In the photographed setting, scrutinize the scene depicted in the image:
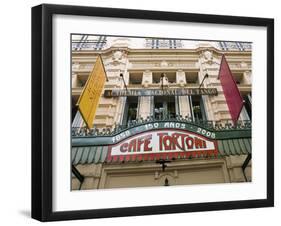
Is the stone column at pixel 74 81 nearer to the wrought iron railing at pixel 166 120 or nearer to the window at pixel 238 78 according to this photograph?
the wrought iron railing at pixel 166 120

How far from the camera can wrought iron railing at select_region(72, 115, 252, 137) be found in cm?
328

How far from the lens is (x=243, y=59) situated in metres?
3.70

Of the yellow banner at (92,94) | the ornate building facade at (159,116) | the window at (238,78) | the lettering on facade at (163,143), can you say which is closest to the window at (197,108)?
the ornate building facade at (159,116)

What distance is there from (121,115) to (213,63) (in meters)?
0.67

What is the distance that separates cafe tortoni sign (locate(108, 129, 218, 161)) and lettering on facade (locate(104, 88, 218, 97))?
0.21 metres

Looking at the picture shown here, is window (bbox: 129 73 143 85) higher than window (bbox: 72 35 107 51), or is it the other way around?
window (bbox: 72 35 107 51)

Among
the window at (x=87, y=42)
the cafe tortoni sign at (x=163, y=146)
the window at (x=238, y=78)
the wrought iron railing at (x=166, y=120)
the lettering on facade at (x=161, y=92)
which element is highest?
the window at (x=87, y=42)

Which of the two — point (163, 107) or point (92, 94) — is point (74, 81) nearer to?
point (92, 94)

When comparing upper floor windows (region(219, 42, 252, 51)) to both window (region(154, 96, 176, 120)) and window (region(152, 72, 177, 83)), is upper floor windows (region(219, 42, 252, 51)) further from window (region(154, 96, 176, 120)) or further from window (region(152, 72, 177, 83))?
window (region(154, 96, 176, 120))

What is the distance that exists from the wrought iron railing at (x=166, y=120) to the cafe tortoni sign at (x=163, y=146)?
63mm

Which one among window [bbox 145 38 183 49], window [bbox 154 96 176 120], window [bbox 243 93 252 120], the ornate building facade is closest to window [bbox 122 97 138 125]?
the ornate building facade

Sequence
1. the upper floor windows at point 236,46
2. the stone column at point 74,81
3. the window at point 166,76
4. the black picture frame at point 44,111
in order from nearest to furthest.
→ the black picture frame at point 44,111 < the stone column at point 74,81 < the window at point 166,76 < the upper floor windows at point 236,46

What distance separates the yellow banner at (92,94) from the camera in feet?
10.7

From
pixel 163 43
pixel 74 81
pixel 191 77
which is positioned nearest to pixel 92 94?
pixel 74 81
